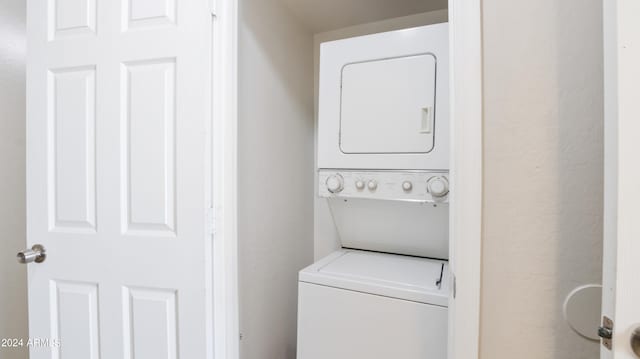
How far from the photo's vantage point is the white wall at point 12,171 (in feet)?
4.53

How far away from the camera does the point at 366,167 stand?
1488mm

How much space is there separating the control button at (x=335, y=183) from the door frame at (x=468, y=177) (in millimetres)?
807

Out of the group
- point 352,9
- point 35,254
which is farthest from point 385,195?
point 35,254

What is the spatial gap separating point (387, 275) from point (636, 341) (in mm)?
879

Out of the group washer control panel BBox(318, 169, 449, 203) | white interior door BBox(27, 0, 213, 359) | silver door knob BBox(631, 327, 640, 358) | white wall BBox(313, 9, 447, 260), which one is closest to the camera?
silver door knob BBox(631, 327, 640, 358)

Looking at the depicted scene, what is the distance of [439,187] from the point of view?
132 centimetres

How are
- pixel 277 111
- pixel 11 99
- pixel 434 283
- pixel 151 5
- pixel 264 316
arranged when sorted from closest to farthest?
1. pixel 151 5
2. pixel 434 283
3. pixel 11 99
4. pixel 264 316
5. pixel 277 111

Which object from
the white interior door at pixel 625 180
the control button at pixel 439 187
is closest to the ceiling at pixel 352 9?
the control button at pixel 439 187

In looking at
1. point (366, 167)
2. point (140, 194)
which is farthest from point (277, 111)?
point (140, 194)

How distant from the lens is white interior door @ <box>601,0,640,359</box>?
0.54m

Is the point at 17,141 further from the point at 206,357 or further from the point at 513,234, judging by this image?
the point at 513,234

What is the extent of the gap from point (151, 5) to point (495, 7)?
1.18 metres

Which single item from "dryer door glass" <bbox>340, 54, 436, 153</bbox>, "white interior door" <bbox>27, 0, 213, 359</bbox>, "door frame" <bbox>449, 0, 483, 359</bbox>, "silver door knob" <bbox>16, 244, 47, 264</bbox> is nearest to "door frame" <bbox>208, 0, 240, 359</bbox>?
"white interior door" <bbox>27, 0, 213, 359</bbox>

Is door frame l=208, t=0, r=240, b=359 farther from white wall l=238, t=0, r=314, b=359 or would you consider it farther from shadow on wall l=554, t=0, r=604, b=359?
shadow on wall l=554, t=0, r=604, b=359
